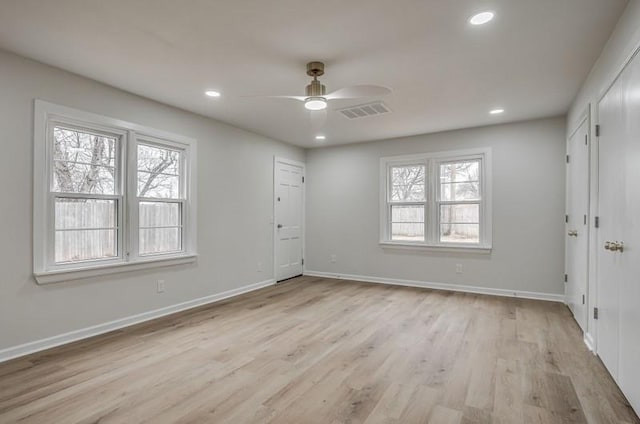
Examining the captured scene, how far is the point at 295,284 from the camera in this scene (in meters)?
5.88

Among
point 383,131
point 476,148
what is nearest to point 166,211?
point 383,131

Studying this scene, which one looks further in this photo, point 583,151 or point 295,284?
point 295,284

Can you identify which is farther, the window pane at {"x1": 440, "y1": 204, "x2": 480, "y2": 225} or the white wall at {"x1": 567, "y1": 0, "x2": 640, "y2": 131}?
the window pane at {"x1": 440, "y1": 204, "x2": 480, "y2": 225}

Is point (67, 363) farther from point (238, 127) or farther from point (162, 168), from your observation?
point (238, 127)

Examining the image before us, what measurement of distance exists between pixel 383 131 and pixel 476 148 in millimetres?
1436

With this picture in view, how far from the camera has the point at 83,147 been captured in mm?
3400

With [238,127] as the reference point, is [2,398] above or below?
below

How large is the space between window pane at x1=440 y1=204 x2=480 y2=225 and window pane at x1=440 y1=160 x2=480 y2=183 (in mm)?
423

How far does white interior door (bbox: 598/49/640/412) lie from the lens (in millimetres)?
2029

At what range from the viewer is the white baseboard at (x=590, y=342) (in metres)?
2.94

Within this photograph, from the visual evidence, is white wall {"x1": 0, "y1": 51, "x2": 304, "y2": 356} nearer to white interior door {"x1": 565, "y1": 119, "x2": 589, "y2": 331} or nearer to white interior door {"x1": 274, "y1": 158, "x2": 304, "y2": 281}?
white interior door {"x1": 274, "y1": 158, "x2": 304, "y2": 281}

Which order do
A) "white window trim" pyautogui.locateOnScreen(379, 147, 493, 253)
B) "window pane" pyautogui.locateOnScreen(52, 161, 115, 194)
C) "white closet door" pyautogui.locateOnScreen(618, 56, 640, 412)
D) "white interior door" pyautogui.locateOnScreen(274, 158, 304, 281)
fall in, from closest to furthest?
"white closet door" pyautogui.locateOnScreen(618, 56, 640, 412)
"window pane" pyautogui.locateOnScreen(52, 161, 115, 194)
"white window trim" pyautogui.locateOnScreen(379, 147, 493, 253)
"white interior door" pyautogui.locateOnScreen(274, 158, 304, 281)

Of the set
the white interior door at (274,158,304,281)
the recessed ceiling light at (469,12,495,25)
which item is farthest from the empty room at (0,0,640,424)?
the white interior door at (274,158,304,281)

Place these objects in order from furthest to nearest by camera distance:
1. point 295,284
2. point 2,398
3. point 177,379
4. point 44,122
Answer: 1. point 295,284
2. point 44,122
3. point 177,379
4. point 2,398
